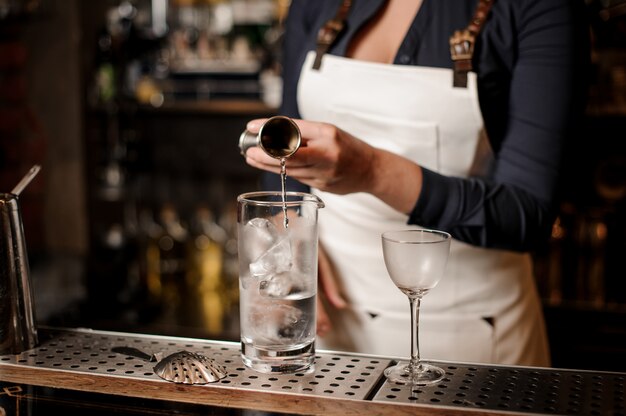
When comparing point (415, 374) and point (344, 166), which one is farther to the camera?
point (344, 166)

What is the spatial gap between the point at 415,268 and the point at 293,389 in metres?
0.22

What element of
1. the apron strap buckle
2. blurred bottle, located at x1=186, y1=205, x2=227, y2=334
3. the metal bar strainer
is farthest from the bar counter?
blurred bottle, located at x1=186, y1=205, x2=227, y2=334

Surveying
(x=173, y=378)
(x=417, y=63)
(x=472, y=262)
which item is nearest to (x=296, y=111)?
(x=417, y=63)

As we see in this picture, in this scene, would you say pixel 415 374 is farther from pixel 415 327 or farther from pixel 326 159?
pixel 326 159

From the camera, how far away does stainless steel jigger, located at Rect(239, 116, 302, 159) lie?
44.9 inches

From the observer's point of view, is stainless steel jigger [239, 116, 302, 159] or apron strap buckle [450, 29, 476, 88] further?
apron strap buckle [450, 29, 476, 88]

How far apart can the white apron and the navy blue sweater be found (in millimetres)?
67

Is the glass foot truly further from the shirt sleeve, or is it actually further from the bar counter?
the shirt sleeve

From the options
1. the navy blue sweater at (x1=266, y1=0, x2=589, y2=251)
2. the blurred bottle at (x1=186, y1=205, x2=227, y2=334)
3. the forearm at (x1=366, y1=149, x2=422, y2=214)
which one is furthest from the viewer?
the blurred bottle at (x1=186, y1=205, x2=227, y2=334)

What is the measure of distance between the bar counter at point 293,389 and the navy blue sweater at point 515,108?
15.8 inches

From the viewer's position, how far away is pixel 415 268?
1.11 meters

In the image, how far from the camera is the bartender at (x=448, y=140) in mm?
1589

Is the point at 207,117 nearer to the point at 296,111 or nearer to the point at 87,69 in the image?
the point at 87,69

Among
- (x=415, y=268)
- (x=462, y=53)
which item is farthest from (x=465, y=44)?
(x=415, y=268)
